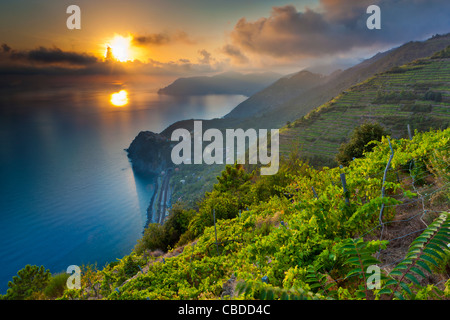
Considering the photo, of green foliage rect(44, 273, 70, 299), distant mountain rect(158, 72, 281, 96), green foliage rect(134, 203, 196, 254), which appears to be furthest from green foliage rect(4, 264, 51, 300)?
distant mountain rect(158, 72, 281, 96)

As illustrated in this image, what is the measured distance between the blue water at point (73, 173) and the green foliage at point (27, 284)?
2881 cm

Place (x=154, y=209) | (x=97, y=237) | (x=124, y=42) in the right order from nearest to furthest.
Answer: (x=124, y=42)
(x=97, y=237)
(x=154, y=209)

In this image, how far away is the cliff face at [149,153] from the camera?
297ft

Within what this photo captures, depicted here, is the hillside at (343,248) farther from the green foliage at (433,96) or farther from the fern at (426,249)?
the green foliage at (433,96)

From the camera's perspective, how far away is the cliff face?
90625 mm

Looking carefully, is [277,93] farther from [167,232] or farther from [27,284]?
[27,284]

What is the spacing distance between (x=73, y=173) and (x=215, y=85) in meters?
113

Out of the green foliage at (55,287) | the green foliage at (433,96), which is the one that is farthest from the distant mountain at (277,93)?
the green foliage at (55,287)

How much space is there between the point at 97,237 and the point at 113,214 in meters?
9.50

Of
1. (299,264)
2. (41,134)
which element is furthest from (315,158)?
(41,134)
